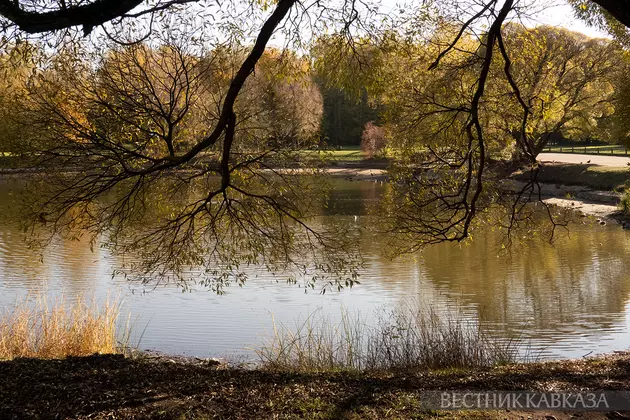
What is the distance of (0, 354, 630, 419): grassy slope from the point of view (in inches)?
199

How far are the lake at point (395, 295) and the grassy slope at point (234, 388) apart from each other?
12.1 feet

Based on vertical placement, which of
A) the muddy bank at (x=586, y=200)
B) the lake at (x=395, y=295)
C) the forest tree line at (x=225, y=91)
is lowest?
the lake at (x=395, y=295)

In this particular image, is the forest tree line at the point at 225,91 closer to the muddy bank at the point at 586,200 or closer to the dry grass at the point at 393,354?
the dry grass at the point at 393,354

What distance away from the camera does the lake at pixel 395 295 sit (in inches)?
459

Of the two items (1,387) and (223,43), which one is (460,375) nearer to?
(1,387)

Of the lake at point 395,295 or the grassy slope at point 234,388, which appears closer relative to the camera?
the grassy slope at point 234,388

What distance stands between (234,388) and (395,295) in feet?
29.0

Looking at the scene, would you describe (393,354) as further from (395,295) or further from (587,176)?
(587,176)

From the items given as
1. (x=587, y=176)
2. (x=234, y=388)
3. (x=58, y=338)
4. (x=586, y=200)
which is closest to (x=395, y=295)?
(x=58, y=338)

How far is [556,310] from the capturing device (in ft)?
44.1

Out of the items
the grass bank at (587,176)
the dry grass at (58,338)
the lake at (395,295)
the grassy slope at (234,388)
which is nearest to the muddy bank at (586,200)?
the grass bank at (587,176)

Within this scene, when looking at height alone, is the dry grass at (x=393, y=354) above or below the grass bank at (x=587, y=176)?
below

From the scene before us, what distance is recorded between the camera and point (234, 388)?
572 centimetres

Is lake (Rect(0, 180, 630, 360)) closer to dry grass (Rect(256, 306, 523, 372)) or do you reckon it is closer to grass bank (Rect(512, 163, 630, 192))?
dry grass (Rect(256, 306, 523, 372))
